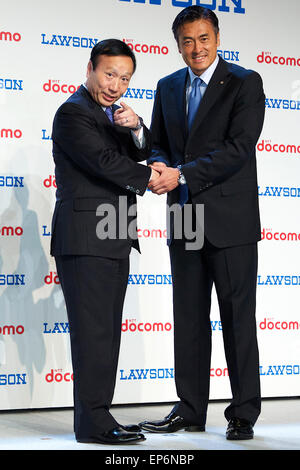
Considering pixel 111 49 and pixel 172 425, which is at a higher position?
pixel 111 49

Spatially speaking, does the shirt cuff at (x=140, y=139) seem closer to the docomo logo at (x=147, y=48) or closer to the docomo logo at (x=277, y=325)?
the docomo logo at (x=147, y=48)

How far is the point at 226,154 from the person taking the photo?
3.17 meters

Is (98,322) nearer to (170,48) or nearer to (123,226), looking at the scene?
(123,226)

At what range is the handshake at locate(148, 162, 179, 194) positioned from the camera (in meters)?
3.16

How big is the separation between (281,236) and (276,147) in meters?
0.59

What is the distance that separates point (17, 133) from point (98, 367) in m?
1.76

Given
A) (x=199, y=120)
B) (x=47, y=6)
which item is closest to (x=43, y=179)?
(x=47, y=6)

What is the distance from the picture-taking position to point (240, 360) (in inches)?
127

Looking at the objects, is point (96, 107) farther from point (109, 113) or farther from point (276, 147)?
point (276, 147)

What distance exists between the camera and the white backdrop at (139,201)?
4191 millimetres

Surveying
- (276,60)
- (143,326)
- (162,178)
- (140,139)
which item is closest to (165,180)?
(162,178)

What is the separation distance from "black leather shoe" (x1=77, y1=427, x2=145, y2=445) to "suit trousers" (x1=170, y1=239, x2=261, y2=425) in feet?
1.51

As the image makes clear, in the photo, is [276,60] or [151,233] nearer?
[151,233]

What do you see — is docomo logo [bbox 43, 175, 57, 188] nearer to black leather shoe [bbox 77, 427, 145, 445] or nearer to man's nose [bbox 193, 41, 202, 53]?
man's nose [bbox 193, 41, 202, 53]
